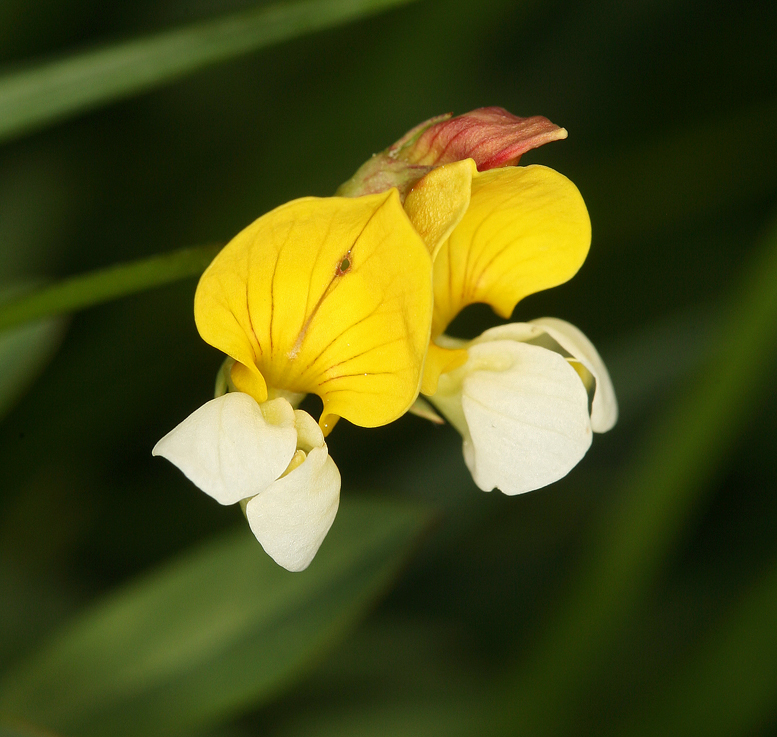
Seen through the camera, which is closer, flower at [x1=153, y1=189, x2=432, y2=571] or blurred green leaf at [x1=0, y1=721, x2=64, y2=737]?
flower at [x1=153, y1=189, x2=432, y2=571]

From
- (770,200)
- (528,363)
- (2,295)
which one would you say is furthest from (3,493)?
(770,200)

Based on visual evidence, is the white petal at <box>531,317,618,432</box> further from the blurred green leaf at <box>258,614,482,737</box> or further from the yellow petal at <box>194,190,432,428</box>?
the blurred green leaf at <box>258,614,482,737</box>

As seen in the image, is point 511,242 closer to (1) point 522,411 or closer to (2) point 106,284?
(1) point 522,411

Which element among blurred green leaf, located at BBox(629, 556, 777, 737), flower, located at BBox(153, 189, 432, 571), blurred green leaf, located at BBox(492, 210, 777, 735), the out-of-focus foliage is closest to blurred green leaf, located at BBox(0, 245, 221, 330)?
flower, located at BBox(153, 189, 432, 571)

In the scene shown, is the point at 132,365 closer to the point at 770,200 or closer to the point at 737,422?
the point at 737,422

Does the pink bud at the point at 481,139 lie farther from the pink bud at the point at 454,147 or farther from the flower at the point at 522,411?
the flower at the point at 522,411

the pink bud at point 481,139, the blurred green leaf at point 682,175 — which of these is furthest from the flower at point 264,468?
the blurred green leaf at point 682,175
